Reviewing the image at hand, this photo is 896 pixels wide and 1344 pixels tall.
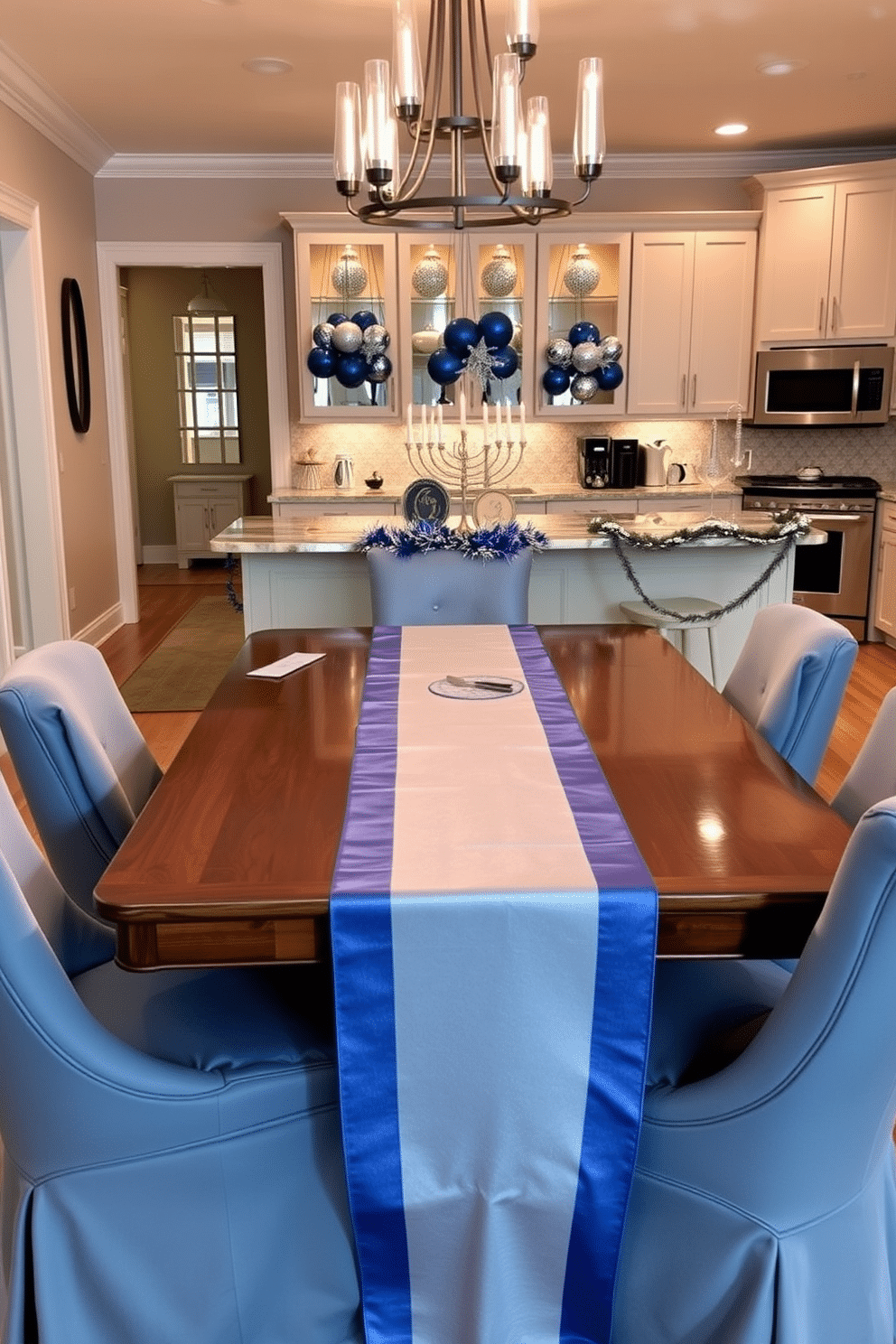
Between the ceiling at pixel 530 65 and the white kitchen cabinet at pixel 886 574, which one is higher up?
the ceiling at pixel 530 65

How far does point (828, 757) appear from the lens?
4.23m

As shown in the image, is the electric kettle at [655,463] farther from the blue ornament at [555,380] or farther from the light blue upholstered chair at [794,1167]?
the light blue upholstered chair at [794,1167]

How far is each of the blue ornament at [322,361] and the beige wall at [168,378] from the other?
3.26 m

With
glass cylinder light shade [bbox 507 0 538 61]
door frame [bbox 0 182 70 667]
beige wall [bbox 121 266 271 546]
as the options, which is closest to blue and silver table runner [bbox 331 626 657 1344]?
glass cylinder light shade [bbox 507 0 538 61]

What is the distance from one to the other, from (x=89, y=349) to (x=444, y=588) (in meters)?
4.05

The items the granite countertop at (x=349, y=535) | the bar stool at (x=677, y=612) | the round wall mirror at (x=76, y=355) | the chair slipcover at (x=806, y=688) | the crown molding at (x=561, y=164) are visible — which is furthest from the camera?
the crown molding at (x=561, y=164)

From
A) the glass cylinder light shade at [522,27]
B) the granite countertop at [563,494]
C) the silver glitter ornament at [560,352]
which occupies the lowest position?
the granite countertop at [563,494]

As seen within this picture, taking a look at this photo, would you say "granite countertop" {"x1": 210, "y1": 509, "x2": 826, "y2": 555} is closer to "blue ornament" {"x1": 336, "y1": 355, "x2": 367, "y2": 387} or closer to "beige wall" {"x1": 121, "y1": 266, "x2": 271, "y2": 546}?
"blue ornament" {"x1": 336, "y1": 355, "x2": 367, "y2": 387}

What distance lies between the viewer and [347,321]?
586cm

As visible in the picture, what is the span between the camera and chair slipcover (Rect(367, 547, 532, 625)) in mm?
3045

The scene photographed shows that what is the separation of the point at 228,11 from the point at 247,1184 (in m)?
3.91

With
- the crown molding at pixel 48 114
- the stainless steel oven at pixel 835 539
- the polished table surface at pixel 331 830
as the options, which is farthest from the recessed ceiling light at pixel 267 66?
the polished table surface at pixel 331 830

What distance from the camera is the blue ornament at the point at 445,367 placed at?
516cm

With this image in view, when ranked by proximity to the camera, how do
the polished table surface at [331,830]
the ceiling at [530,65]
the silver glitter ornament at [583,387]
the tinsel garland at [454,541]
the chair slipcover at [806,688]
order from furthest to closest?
the silver glitter ornament at [583,387], the ceiling at [530,65], the tinsel garland at [454,541], the chair slipcover at [806,688], the polished table surface at [331,830]
